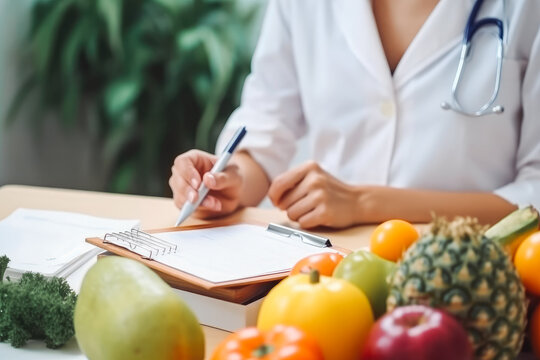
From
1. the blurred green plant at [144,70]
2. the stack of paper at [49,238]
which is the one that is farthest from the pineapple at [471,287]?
the blurred green plant at [144,70]

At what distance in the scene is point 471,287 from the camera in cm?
48

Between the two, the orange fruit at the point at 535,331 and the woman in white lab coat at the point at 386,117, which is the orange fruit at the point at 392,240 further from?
the woman in white lab coat at the point at 386,117

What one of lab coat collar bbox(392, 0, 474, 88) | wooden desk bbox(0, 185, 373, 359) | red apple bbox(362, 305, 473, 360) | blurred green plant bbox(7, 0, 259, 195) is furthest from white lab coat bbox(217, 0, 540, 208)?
blurred green plant bbox(7, 0, 259, 195)

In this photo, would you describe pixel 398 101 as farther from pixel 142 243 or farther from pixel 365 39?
pixel 142 243

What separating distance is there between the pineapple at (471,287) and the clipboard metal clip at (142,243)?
0.33 m

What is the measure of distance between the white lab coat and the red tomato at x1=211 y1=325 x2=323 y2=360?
0.75m

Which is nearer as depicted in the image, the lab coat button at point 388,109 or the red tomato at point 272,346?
the red tomato at point 272,346

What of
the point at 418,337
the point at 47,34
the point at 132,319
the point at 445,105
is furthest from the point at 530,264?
the point at 47,34

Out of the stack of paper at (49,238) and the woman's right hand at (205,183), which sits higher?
the woman's right hand at (205,183)

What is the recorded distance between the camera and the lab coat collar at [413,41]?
1.21 metres

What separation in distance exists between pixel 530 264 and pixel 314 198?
50 centimetres

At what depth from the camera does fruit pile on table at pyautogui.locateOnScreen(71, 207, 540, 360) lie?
459 mm

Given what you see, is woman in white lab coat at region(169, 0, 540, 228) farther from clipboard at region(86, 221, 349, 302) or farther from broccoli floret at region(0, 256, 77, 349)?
broccoli floret at region(0, 256, 77, 349)

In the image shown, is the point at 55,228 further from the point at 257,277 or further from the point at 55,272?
the point at 257,277
